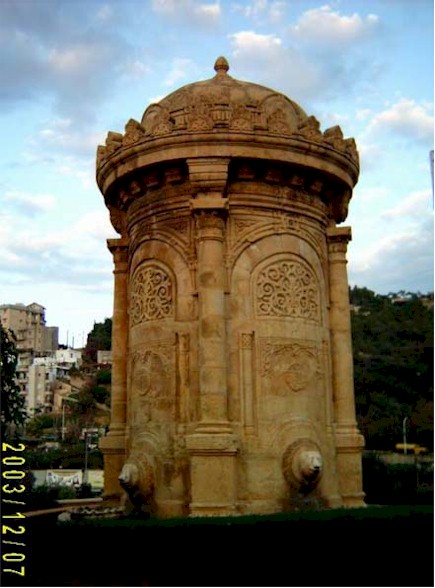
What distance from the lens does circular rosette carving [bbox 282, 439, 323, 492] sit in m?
10.9

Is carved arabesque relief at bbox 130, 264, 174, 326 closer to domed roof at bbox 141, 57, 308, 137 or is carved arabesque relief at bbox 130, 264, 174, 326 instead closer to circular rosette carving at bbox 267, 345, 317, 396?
circular rosette carving at bbox 267, 345, 317, 396

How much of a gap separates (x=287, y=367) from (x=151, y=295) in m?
2.60

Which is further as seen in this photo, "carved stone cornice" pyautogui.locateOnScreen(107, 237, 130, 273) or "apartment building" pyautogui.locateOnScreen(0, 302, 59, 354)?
"apartment building" pyautogui.locateOnScreen(0, 302, 59, 354)

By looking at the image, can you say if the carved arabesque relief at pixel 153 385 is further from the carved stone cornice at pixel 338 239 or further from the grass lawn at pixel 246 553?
the carved stone cornice at pixel 338 239

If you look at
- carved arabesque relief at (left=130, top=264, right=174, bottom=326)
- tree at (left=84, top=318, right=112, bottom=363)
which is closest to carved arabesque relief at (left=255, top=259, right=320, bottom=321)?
carved arabesque relief at (left=130, top=264, right=174, bottom=326)

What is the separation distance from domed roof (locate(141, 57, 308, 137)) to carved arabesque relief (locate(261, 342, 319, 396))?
3.50 meters

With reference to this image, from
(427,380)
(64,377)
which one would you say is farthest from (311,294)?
(64,377)

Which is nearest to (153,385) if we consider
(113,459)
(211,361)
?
(211,361)

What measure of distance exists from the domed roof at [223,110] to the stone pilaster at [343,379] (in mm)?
2389

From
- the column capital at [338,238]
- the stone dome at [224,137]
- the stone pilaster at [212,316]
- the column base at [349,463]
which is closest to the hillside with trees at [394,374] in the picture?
the column base at [349,463]

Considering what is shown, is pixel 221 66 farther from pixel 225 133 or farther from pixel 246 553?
pixel 246 553

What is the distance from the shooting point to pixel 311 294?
12.5m

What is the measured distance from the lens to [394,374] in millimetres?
71438

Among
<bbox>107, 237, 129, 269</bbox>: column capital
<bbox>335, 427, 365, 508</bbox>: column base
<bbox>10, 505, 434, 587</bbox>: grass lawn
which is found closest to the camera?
<bbox>10, 505, 434, 587</bbox>: grass lawn
